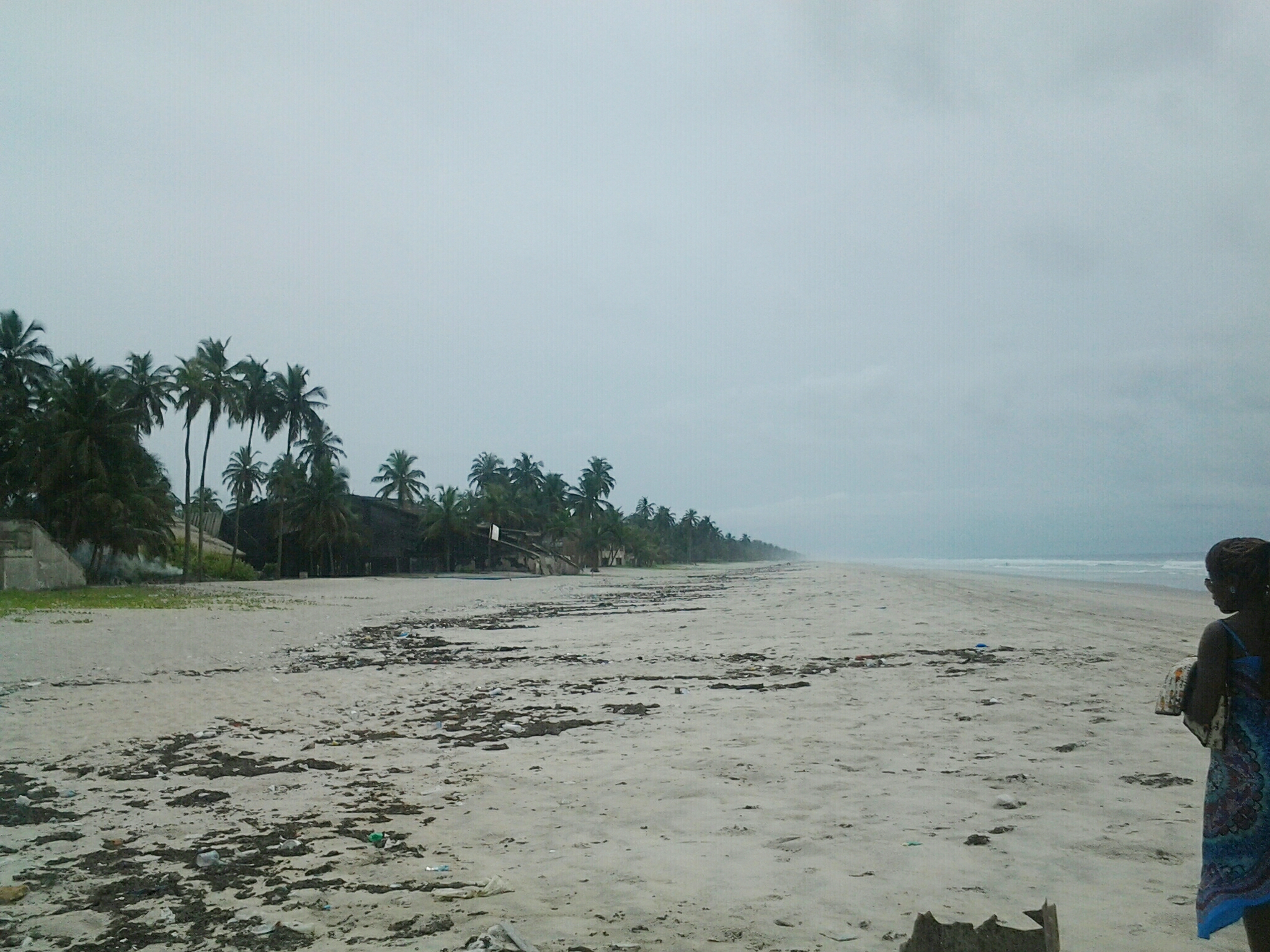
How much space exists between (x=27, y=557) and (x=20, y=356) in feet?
69.0

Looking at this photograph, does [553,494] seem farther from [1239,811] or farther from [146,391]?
[1239,811]

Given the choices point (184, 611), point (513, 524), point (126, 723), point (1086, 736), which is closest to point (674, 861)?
point (1086, 736)

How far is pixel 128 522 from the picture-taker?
40906mm

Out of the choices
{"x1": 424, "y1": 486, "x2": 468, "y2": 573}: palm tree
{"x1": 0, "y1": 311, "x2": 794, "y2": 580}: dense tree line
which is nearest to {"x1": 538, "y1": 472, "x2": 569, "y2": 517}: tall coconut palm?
{"x1": 0, "y1": 311, "x2": 794, "y2": 580}: dense tree line

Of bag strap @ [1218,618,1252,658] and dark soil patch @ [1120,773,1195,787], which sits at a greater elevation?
bag strap @ [1218,618,1252,658]

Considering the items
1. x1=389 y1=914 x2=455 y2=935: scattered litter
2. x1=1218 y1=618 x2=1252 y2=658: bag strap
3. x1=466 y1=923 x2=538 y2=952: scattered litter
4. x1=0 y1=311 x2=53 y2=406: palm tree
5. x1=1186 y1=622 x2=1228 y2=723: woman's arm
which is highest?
x1=0 y1=311 x2=53 y2=406: palm tree

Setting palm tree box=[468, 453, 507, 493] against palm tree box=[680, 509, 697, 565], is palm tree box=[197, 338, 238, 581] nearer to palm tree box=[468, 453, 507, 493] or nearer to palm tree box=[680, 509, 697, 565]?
palm tree box=[468, 453, 507, 493]

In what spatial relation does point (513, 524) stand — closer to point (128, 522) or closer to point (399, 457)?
point (399, 457)

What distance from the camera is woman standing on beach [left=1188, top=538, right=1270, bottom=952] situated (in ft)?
9.64

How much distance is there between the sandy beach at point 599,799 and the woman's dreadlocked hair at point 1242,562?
1.62 metres

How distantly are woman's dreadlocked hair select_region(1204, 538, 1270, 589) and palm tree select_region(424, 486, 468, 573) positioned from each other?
7160cm

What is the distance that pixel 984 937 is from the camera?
2973mm

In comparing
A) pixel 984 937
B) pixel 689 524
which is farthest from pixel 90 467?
pixel 689 524

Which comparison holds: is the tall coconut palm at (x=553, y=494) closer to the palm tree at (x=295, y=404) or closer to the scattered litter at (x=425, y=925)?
the palm tree at (x=295, y=404)
